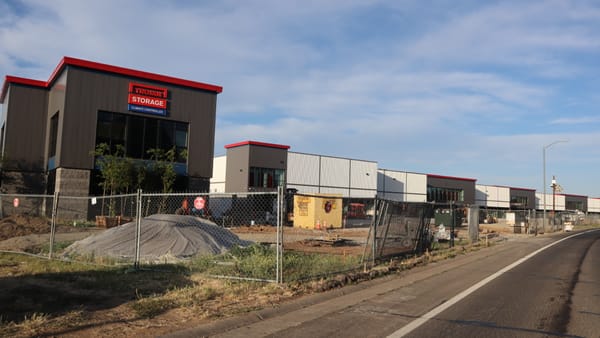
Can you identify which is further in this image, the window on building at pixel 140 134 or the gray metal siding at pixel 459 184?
the gray metal siding at pixel 459 184

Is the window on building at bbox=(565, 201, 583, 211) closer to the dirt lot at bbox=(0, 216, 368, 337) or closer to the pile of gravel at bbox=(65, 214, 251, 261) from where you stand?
the pile of gravel at bbox=(65, 214, 251, 261)

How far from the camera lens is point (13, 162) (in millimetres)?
32938

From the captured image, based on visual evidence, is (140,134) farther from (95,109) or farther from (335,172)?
(335,172)

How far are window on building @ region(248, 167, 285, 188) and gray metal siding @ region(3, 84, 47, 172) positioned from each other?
60.9 ft

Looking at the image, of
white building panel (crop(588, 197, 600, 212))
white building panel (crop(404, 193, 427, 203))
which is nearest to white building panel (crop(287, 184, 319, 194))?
white building panel (crop(404, 193, 427, 203))

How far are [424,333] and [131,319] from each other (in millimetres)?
4065

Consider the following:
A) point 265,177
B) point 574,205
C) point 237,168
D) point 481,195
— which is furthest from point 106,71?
point 574,205

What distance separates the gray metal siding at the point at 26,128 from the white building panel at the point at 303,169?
75.4 feet

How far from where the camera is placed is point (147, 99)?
3212 centimetres

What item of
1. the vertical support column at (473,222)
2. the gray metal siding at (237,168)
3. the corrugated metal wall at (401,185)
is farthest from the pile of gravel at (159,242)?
the corrugated metal wall at (401,185)

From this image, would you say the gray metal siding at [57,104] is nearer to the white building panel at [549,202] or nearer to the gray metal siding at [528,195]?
the gray metal siding at [528,195]

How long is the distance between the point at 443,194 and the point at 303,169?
105ft

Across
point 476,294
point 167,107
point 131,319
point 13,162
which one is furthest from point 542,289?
point 13,162

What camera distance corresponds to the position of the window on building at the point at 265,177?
149ft
